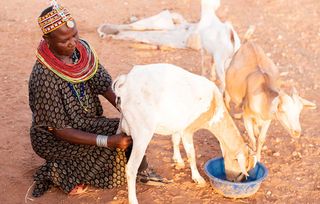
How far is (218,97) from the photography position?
449 cm

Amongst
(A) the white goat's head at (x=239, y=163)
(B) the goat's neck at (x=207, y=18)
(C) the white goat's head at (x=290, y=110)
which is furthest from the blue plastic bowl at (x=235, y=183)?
(B) the goat's neck at (x=207, y=18)

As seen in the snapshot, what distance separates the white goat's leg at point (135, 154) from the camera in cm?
418

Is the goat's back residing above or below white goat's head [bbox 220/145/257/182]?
above

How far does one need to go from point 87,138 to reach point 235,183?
55.6 inches

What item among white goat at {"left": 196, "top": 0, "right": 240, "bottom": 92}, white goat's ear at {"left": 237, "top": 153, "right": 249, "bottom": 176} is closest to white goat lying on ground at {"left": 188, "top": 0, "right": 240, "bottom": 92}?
white goat at {"left": 196, "top": 0, "right": 240, "bottom": 92}

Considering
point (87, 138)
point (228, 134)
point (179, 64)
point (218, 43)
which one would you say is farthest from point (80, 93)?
point (179, 64)

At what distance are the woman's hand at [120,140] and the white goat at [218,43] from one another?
291 centimetres

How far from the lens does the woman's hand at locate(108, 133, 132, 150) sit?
4.29 meters

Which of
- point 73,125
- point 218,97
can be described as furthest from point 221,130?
point 73,125

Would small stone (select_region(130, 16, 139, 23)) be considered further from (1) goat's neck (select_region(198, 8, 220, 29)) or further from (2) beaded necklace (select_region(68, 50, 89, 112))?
(2) beaded necklace (select_region(68, 50, 89, 112))

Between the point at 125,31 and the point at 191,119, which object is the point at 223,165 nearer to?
the point at 191,119

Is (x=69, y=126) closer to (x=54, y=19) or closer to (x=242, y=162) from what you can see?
(x=54, y=19)

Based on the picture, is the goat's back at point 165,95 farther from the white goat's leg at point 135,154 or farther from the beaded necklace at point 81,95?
the beaded necklace at point 81,95

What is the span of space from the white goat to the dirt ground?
30.3 inches
